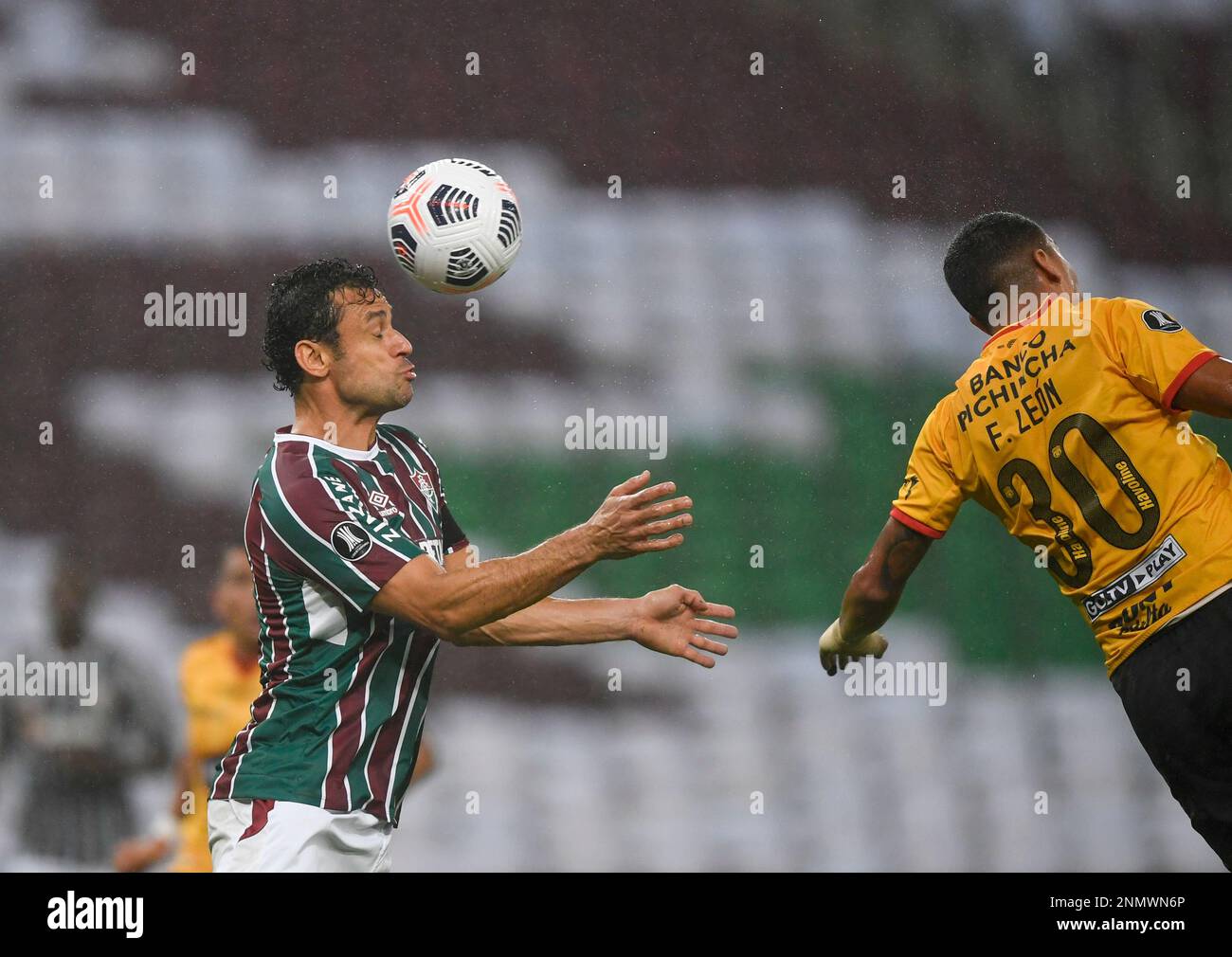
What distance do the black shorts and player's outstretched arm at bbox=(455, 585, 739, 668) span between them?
3.36 feet

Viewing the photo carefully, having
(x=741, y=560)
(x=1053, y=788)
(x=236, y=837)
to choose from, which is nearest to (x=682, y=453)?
(x=741, y=560)

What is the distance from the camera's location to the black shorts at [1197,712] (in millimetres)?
3006

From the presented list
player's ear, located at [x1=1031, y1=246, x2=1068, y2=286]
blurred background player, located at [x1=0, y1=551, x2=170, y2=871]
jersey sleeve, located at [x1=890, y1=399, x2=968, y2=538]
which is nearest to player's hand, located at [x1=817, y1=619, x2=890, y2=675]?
jersey sleeve, located at [x1=890, y1=399, x2=968, y2=538]

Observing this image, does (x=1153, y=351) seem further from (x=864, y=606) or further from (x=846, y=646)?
(x=846, y=646)

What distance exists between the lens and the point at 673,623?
332cm

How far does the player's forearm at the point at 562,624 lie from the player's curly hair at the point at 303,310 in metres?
0.84

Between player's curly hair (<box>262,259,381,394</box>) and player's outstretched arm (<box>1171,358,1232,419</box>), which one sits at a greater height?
player's curly hair (<box>262,259,381,394</box>)

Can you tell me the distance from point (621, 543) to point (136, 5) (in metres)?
4.27

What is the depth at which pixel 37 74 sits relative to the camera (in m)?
5.86

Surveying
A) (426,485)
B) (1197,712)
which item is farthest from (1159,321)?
(426,485)

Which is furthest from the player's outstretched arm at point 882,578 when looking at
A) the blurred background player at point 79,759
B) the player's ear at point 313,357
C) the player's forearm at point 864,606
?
the blurred background player at point 79,759

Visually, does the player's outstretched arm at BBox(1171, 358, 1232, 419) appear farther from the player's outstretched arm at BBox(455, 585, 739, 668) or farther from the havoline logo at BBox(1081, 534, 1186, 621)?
the player's outstretched arm at BBox(455, 585, 739, 668)

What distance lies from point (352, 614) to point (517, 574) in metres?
0.43

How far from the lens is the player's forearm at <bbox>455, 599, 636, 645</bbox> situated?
336 cm
